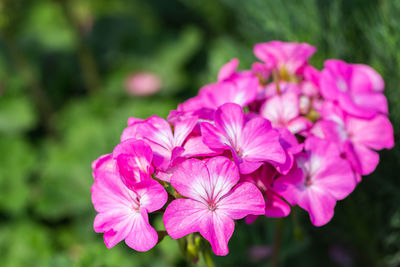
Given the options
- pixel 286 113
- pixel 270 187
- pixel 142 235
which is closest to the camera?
pixel 142 235

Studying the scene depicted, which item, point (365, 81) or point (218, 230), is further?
point (365, 81)

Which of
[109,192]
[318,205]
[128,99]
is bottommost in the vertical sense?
[128,99]

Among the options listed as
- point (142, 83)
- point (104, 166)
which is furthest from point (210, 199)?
point (142, 83)

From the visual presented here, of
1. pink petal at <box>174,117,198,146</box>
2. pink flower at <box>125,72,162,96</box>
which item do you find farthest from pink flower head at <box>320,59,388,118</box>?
pink flower at <box>125,72,162,96</box>

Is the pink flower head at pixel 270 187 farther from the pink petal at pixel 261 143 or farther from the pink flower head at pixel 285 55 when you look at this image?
the pink flower head at pixel 285 55

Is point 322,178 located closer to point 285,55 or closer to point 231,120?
point 231,120

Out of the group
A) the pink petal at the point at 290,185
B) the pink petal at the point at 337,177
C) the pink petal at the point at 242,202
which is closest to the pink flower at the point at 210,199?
the pink petal at the point at 242,202

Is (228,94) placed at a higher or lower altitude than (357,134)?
higher
